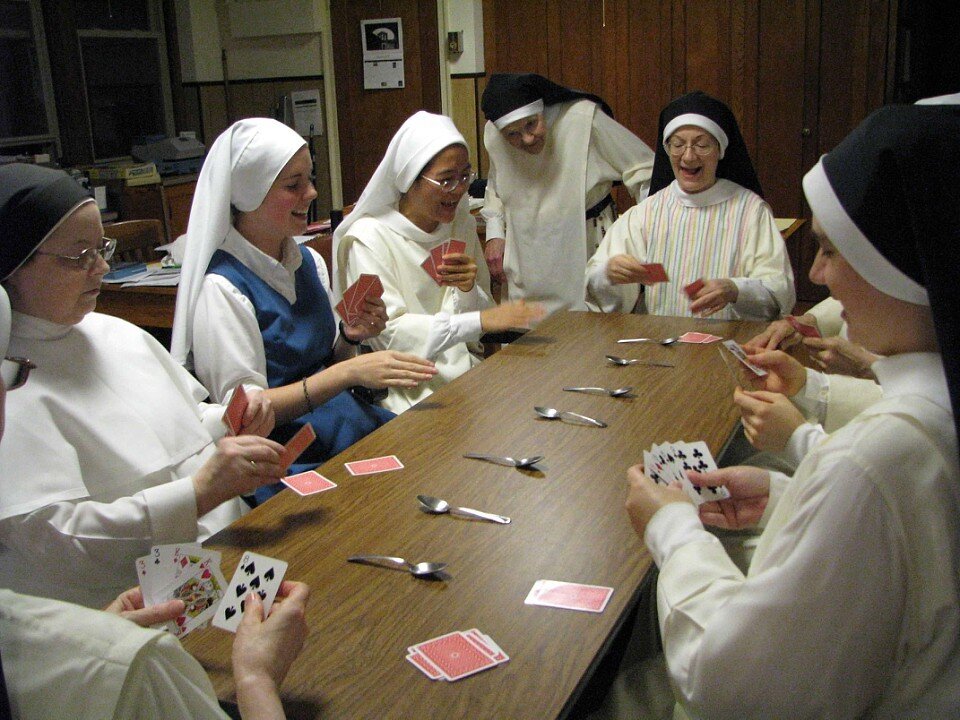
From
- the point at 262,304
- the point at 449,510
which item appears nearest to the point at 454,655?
the point at 449,510

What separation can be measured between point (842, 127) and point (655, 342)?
161 inches

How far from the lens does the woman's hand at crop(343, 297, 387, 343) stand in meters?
2.98

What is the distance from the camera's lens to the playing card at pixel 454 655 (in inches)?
54.2

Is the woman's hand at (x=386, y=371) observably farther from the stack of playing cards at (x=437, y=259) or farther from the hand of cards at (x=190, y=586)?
the hand of cards at (x=190, y=586)

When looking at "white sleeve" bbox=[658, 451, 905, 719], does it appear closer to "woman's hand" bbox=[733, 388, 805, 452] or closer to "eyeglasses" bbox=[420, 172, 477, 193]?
"woman's hand" bbox=[733, 388, 805, 452]

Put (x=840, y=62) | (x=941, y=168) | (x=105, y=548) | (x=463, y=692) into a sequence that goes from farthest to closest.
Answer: (x=840, y=62), (x=105, y=548), (x=463, y=692), (x=941, y=168)

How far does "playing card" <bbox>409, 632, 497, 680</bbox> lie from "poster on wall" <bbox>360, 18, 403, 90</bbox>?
23.7 ft

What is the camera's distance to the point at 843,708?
3.93 ft

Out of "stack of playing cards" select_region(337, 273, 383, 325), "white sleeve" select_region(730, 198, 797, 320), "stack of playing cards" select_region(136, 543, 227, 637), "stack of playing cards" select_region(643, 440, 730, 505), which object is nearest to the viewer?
"stack of playing cards" select_region(136, 543, 227, 637)

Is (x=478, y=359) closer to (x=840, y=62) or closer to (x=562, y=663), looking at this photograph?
(x=562, y=663)

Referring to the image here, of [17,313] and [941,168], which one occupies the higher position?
[941,168]

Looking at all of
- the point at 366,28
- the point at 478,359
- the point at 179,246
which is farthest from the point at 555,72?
the point at 478,359

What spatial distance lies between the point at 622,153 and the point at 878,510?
363 centimetres

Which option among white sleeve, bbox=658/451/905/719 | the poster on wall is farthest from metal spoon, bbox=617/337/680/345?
the poster on wall
